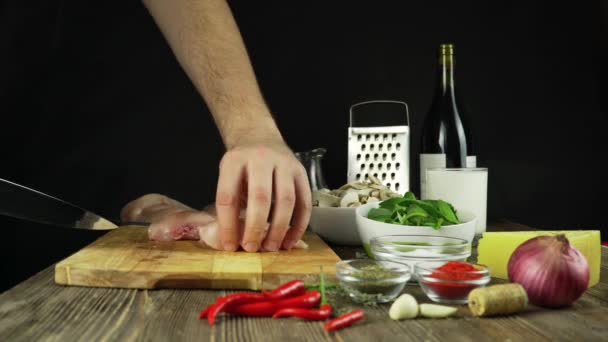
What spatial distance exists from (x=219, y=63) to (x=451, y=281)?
85 cm

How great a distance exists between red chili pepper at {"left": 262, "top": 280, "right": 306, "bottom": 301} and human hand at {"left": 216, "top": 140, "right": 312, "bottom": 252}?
28cm

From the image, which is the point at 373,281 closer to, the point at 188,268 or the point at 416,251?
the point at 416,251

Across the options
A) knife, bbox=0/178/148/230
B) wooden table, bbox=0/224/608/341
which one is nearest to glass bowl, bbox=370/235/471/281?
wooden table, bbox=0/224/608/341

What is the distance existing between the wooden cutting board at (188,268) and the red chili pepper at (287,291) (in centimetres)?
13

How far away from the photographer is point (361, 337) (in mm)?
788

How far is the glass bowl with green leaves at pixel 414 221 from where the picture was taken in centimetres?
115

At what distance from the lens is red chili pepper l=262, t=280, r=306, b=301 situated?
35.5 inches

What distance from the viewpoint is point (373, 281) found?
916 millimetres

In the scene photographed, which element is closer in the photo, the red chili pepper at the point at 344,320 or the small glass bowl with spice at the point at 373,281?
the red chili pepper at the point at 344,320

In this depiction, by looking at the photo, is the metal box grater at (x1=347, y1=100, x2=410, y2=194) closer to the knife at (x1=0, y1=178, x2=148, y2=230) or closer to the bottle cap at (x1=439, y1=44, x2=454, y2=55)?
the bottle cap at (x1=439, y1=44, x2=454, y2=55)

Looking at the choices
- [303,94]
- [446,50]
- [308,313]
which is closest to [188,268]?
[308,313]

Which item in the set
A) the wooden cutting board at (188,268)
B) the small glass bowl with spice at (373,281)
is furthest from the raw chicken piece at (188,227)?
the small glass bowl with spice at (373,281)

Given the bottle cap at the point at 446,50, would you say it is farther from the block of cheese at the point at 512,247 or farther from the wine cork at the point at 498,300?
the wine cork at the point at 498,300

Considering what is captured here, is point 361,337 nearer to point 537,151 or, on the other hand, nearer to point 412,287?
point 412,287
